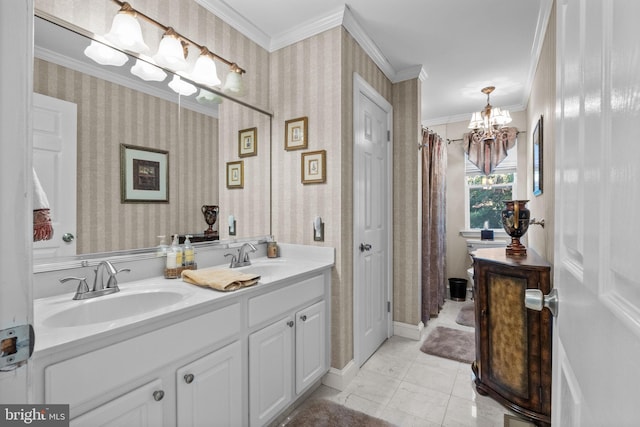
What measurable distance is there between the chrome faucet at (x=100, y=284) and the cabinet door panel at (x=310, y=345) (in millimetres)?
985

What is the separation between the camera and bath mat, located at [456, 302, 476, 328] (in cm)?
335

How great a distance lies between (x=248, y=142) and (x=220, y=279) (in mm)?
1213

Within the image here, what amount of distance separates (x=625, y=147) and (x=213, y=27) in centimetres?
232

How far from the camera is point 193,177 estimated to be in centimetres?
195

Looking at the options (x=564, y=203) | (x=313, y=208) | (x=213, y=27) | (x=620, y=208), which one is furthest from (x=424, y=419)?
(x=213, y=27)

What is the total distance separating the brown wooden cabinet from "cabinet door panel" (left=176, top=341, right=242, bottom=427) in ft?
5.18

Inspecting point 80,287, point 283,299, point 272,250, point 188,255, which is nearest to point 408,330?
point 272,250

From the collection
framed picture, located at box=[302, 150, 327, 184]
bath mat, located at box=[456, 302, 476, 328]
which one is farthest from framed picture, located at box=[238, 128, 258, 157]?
Answer: bath mat, located at box=[456, 302, 476, 328]

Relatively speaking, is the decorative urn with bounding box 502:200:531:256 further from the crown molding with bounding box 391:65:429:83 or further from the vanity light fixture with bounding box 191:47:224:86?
the vanity light fixture with bounding box 191:47:224:86

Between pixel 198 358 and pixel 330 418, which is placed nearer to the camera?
pixel 198 358

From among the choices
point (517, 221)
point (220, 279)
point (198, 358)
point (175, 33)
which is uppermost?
point (175, 33)

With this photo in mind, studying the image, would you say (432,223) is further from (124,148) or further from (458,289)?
(124,148)

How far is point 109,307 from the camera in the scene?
131 centimetres

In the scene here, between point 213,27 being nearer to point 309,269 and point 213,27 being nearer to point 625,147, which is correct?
point 309,269
